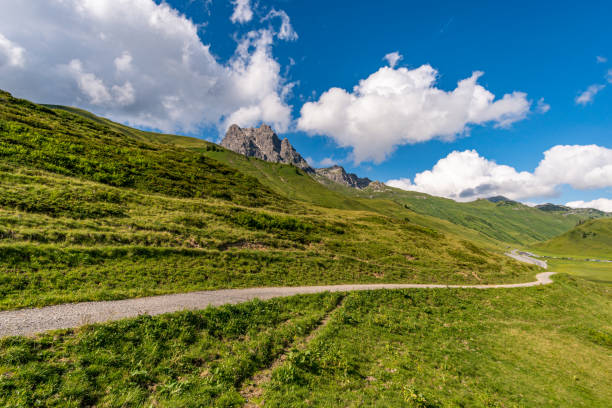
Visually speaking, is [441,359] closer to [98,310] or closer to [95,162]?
[98,310]

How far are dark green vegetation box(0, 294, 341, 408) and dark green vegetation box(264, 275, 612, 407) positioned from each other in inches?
81.0

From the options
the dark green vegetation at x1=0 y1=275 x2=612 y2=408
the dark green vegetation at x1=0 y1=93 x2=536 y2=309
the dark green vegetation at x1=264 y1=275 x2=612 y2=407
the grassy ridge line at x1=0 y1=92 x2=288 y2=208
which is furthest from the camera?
the grassy ridge line at x1=0 y1=92 x2=288 y2=208

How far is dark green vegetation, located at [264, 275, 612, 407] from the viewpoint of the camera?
10.4m

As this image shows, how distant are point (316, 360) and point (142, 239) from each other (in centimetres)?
2023

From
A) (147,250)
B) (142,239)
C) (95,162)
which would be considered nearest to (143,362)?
(147,250)

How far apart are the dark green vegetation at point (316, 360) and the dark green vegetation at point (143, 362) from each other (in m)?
0.04

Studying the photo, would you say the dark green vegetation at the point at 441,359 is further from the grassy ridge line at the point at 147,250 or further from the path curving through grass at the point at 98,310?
the grassy ridge line at the point at 147,250

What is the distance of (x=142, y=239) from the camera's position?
22.2 m

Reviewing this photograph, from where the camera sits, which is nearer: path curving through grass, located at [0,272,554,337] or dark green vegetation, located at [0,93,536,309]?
path curving through grass, located at [0,272,554,337]

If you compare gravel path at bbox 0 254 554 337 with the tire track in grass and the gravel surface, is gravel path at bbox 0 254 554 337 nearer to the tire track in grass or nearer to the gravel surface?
the gravel surface

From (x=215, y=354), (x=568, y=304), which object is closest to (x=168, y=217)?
(x=215, y=354)

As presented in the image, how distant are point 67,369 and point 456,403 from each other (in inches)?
647

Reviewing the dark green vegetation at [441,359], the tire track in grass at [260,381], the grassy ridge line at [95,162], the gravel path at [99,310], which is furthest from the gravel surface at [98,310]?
the grassy ridge line at [95,162]

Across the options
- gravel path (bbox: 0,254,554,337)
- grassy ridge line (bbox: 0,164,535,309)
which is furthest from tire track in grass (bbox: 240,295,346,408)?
grassy ridge line (bbox: 0,164,535,309)
